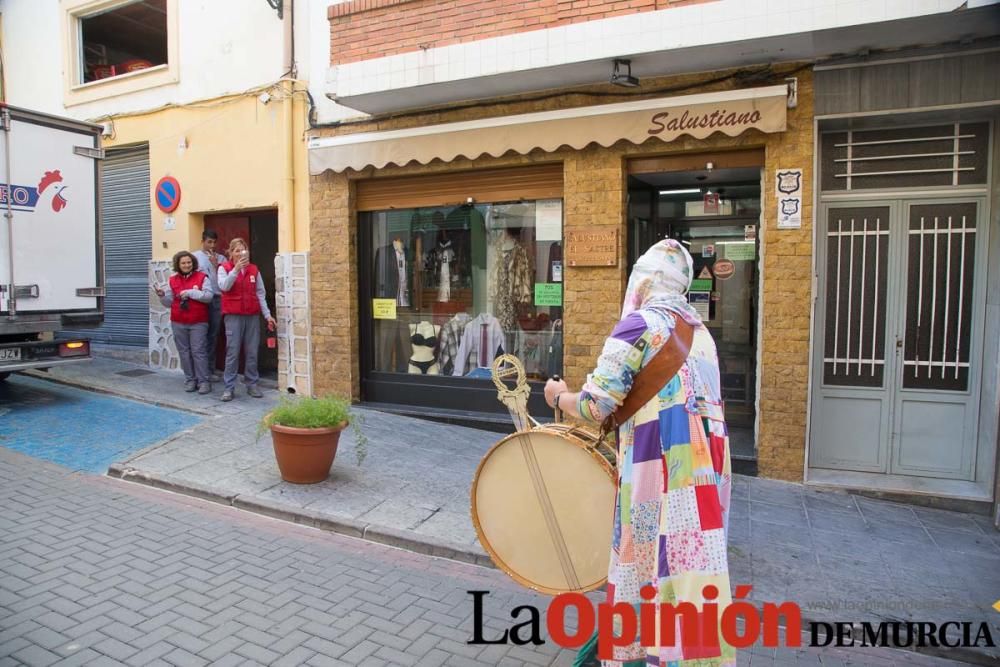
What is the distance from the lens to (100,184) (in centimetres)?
873

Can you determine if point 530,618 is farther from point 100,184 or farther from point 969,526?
point 100,184

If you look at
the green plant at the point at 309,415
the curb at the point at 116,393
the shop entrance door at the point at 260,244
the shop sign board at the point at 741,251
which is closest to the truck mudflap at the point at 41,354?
the curb at the point at 116,393

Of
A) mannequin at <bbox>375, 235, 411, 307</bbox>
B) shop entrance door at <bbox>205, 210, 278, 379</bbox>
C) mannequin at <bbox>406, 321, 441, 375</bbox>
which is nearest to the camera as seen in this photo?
mannequin at <bbox>406, 321, 441, 375</bbox>

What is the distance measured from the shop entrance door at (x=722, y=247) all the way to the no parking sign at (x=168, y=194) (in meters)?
6.71

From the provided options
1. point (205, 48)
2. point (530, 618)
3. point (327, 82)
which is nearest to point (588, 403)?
point (530, 618)

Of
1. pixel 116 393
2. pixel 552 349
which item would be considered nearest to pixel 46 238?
pixel 116 393

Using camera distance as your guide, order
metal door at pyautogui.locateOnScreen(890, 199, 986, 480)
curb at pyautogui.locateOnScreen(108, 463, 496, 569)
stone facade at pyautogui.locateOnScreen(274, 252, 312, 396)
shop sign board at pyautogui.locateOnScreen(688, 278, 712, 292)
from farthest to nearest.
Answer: stone facade at pyautogui.locateOnScreen(274, 252, 312, 396), shop sign board at pyautogui.locateOnScreen(688, 278, 712, 292), metal door at pyautogui.locateOnScreen(890, 199, 986, 480), curb at pyautogui.locateOnScreen(108, 463, 496, 569)

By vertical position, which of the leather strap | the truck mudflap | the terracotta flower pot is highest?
the leather strap

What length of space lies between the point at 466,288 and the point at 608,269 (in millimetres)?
2061

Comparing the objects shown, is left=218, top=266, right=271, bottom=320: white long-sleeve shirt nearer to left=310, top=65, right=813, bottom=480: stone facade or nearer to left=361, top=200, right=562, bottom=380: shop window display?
left=310, top=65, right=813, bottom=480: stone facade

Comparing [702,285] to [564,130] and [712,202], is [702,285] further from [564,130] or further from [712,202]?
[564,130]

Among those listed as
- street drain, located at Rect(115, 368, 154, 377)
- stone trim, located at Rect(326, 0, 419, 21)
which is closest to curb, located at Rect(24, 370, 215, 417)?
street drain, located at Rect(115, 368, 154, 377)

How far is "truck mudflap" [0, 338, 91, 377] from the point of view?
7.93 metres

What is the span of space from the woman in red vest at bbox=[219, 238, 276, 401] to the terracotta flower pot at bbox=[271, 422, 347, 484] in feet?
10.2
